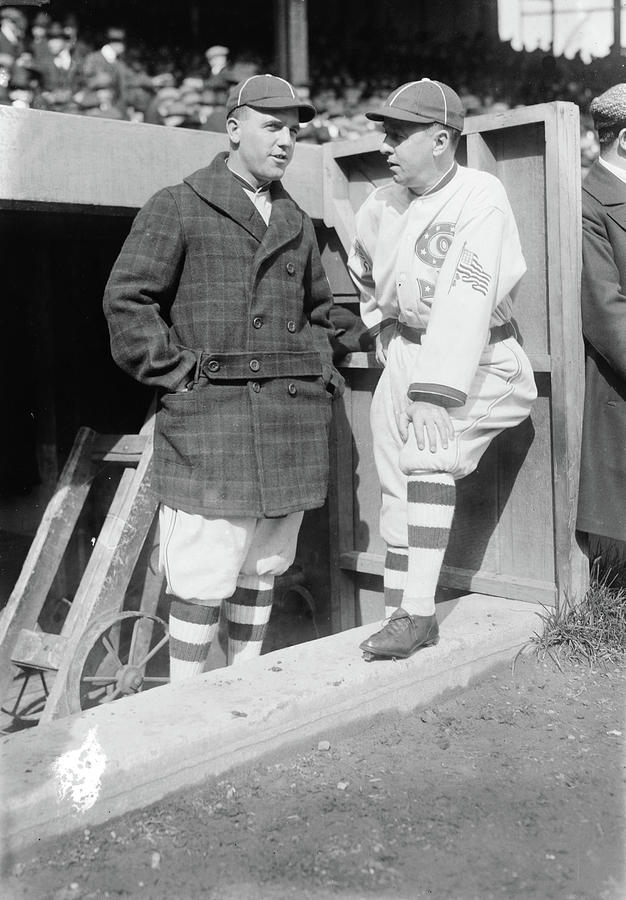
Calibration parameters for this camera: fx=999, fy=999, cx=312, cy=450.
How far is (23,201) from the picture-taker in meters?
2.98

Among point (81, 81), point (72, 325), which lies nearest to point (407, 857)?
point (72, 325)

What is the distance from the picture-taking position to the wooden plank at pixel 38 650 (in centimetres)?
355

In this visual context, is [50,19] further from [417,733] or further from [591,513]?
[417,733]

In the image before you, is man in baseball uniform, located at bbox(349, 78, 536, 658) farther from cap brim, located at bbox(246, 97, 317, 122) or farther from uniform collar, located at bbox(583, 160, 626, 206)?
uniform collar, located at bbox(583, 160, 626, 206)

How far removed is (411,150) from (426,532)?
3.66 feet

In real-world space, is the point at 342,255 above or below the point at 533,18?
below

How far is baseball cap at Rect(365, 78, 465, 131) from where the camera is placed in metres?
2.87

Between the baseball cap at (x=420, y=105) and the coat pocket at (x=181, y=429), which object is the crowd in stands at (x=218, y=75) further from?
the coat pocket at (x=181, y=429)

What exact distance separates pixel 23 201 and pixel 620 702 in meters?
2.29

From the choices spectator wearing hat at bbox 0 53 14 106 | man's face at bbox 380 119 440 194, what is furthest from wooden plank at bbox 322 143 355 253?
spectator wearing hat at bbox 0 53 14 106

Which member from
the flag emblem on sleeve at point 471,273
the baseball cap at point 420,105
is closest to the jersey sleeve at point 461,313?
the flag emblem on sleeve at point 471,273

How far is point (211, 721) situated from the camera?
240cm

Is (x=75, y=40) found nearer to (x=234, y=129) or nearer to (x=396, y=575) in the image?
(x=234, y=129)

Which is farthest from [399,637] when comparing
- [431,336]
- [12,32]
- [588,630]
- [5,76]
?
[12,32]
